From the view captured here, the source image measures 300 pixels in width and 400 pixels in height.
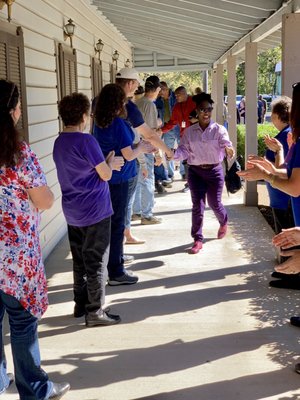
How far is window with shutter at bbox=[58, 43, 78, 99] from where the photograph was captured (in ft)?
23.8

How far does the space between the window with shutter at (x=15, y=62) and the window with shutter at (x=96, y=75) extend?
17.2 feet

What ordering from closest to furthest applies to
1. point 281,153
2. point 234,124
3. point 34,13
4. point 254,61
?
point 281,153, point 34,13, point 254,61, point 234,124

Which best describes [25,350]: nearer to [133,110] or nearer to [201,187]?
[133,110]

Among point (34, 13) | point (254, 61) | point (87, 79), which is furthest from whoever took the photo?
point (87, 79)

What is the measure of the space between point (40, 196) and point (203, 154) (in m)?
3.47

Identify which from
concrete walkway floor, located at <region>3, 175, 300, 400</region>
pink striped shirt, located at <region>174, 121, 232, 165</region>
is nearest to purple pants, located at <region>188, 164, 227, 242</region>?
pink striped shirt, located at <region>174, 121, 232, 165</region>

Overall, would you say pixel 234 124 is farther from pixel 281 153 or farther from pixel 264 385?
pixel 264 385

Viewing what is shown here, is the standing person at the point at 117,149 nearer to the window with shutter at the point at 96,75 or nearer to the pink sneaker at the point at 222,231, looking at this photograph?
the pink sneaker at the point at 222,231

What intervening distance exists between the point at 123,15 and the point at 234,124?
10.1ft

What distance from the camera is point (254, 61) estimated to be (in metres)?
8.43

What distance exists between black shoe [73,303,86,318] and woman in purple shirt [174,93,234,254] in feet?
6.63

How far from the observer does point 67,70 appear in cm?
761

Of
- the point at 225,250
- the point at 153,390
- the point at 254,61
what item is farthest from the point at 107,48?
the point at 153,390

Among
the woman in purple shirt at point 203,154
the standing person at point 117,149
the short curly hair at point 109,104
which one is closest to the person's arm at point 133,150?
the standing person at point 117,149
